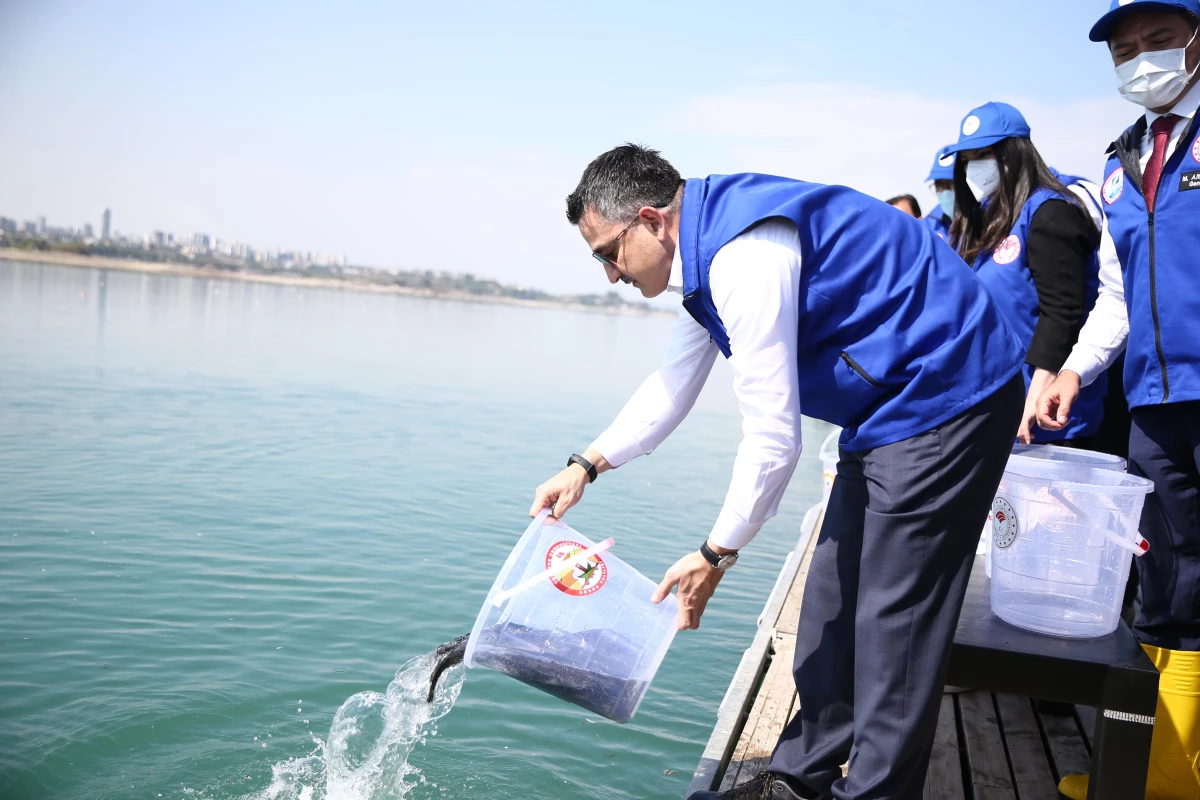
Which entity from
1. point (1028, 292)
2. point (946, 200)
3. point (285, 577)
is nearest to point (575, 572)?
point (1028, 292)

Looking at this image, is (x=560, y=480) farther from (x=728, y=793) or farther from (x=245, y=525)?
(x=245, y=525)

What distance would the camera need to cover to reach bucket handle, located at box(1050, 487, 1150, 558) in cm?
230

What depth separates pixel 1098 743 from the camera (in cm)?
216

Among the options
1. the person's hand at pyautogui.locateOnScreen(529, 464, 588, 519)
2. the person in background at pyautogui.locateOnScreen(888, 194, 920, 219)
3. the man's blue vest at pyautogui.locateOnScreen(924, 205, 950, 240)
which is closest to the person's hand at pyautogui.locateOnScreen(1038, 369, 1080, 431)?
the person's hand at pyautogui.locateOnScreen(529, 464, 588, 519)

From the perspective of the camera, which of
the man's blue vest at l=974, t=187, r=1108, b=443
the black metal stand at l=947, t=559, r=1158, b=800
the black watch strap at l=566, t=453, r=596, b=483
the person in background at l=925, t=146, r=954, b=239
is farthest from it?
the person in background at l=925, t=146, r=954, b=239

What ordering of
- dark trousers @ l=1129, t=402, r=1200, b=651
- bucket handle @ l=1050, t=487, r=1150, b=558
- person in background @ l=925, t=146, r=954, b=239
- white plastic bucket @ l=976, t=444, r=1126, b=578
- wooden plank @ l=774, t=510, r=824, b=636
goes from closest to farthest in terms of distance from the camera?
1. bucket handle @ l=1050, t=487, r=1150, b=558
2. dark trousers @ l=1129, t=402, r=1200, b=651
3. white plastic bucket @ l=976, t=444, r=1126, b=578
4. wooden plank @ l=774, t=510, r=824, b=636
5. person in background @ l=925, t=146, r=954, b=239

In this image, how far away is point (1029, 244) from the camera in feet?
9.99

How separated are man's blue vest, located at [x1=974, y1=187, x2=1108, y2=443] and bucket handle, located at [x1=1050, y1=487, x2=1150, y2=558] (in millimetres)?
752

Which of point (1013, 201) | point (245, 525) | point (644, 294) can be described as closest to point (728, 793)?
point (644, 294)

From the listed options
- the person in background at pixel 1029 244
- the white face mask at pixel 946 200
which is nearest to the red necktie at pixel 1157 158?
the person in background at pixel 1029 244

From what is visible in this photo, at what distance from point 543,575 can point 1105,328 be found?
1739 mm

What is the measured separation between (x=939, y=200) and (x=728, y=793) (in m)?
3.24

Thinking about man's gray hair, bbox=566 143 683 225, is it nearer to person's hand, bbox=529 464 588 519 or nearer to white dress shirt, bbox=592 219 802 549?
white dress shirt, bbox=592 219 802 549

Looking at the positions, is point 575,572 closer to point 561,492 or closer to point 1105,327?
point 561,492
